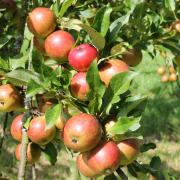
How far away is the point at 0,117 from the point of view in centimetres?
400

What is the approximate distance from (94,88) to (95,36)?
0.12 meters

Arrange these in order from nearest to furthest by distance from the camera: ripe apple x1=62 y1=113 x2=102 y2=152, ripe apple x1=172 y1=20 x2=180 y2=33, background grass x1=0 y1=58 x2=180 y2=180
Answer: ripe apple x1=62 y1=113 x2=102 y2=152
ripe apple x1=172 y1=20 x2=180 y2=33
background grass x1=0 y1=58 x2=180 y2=180

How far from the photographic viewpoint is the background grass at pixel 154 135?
3.26 m

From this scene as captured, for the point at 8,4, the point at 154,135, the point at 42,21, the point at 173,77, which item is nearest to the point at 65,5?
the point at 42,21

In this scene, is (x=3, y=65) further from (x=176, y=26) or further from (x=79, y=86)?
(x=176, y=26)

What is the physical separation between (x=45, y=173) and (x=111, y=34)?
7.71 ft

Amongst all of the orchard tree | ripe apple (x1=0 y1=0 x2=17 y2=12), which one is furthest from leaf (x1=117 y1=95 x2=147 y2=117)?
ripe apple (x1=0 y1=0 x2=17 y2=12)

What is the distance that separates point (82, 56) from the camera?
914 millimetres

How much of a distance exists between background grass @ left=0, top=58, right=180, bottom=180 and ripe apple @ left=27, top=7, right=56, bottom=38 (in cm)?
153

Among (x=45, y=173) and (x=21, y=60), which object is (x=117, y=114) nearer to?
(x=21, y=60)

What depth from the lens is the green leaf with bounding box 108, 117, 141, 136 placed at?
0.88 m

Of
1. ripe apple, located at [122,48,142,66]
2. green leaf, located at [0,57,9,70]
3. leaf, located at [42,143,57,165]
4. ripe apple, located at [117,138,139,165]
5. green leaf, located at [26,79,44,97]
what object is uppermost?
green leaf, located at [26,79,44,97]

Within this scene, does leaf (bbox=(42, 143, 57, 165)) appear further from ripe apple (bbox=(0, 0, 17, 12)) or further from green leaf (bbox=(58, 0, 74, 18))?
ripe apple (bbox=(0, 0, 17, 12))

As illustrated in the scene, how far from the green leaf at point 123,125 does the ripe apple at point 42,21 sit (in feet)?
0.96
